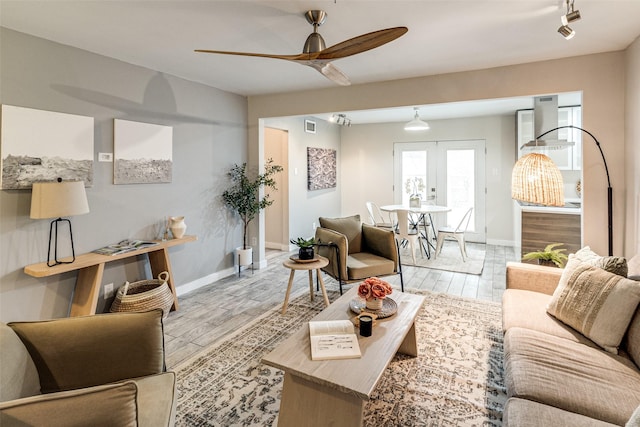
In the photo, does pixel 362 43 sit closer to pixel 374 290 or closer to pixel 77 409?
pixel 374 290

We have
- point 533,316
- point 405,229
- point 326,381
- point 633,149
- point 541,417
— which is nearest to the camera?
point 541,417

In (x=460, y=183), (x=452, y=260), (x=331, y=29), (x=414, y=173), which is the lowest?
(x=452, y=260)

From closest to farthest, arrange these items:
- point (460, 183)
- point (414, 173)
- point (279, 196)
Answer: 1. point (279, 196)
2. point (460, 183)
3. point (414, 173)

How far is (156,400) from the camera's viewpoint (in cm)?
142

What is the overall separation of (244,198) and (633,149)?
4.07m

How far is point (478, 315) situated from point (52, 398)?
3.26 metres

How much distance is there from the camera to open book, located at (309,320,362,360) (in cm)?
172

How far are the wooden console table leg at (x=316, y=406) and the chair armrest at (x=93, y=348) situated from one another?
0.65 m

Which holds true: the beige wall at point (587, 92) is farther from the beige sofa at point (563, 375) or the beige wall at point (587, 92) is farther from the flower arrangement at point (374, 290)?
the flower arrangement at point (374, 290)

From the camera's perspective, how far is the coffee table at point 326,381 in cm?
152

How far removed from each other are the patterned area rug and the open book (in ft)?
1.51

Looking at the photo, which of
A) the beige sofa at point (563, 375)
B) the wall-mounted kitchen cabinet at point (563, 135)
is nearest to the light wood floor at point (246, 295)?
the beige sofa at point (563, 375)

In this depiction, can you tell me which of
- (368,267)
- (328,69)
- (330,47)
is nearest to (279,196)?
(368,267)

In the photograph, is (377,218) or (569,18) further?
(377,218)
